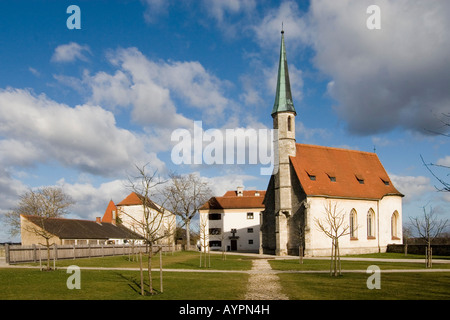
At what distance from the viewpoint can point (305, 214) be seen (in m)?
42.1

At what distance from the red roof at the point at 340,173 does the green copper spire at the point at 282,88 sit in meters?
5.48

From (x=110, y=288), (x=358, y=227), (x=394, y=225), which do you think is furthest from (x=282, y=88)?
(x=110, y=288)

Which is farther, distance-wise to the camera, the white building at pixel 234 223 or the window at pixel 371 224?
the white building at pixel 234 223

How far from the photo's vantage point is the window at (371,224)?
4682cm

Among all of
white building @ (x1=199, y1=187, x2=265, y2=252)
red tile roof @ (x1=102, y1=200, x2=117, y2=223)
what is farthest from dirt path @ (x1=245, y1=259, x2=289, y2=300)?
red tile roof @ (x1=102, y1=200, x2=117, y2=223)

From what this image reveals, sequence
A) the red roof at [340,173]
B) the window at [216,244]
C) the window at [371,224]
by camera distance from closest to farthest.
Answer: the red roof at [340,173] → the window at [371,224] → the window at [216,244]

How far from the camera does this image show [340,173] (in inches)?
1881

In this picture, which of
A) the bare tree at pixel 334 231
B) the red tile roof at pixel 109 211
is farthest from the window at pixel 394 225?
the red tile roof at pixel 109 211

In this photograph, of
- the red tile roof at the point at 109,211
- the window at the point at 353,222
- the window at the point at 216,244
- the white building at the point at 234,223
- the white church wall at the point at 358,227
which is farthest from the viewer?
the red tile roof at the point at 109,211

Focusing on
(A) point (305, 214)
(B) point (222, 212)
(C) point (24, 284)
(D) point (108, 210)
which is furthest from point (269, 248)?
(D) point (108, 210)

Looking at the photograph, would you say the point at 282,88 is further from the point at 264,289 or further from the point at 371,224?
the point at 264,289

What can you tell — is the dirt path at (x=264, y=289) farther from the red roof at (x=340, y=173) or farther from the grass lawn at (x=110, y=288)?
the red roof at (x=340, y=173)
